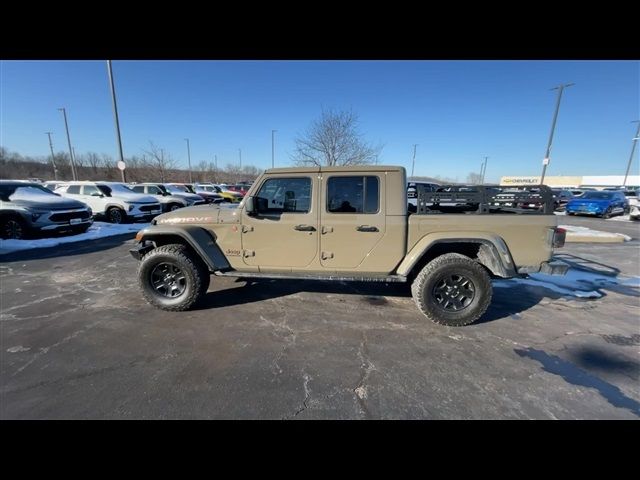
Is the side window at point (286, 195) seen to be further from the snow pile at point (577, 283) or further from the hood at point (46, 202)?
the hood at point (46, 202)

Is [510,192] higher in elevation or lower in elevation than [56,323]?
higher

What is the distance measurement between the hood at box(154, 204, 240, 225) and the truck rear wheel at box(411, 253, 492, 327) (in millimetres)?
2705

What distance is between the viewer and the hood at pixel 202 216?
368 centimetres

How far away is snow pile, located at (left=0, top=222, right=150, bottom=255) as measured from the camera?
7.03 meters

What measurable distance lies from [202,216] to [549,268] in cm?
470

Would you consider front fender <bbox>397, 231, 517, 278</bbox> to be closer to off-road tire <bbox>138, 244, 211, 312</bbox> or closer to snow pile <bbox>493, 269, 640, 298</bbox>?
snow pile <bbox>493, 269, 640, 298</bbox>

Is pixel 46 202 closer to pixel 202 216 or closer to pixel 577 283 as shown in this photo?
pixel 202 216

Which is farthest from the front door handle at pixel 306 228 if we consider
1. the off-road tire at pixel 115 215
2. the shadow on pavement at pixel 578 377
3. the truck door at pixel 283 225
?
the off-road tire at pixel 115 215

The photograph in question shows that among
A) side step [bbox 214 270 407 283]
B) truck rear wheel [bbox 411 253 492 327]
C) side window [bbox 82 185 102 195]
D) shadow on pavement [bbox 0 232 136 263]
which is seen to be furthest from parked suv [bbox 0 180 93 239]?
truck rear wheel [bbox 411 253 492 327]
